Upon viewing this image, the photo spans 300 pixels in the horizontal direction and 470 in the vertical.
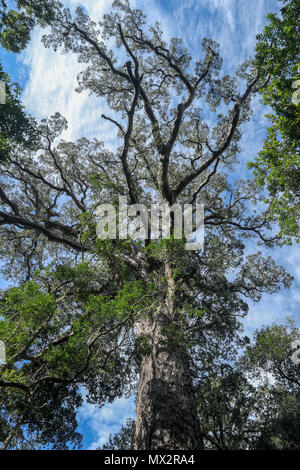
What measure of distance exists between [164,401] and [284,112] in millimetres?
6105

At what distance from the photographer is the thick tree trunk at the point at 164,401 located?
3.81 metres

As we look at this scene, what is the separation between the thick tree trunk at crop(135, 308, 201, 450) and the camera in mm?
3812

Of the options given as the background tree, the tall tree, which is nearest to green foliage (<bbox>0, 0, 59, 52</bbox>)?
the tall tree

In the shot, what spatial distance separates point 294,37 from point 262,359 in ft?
33.1

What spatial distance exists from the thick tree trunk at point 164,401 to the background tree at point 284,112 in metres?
3.77

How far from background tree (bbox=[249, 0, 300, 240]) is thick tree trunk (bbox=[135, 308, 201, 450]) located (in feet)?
12.4

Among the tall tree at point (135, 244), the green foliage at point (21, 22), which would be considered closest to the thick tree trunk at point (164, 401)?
the tall tree at point (135, 244)

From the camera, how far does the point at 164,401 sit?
14.1ft

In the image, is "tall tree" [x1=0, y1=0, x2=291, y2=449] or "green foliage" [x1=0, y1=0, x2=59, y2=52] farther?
"green foliage" [x1=0, y1=0, x2=59, y2=52]

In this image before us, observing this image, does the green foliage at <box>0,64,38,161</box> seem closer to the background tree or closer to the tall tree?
the tall tree

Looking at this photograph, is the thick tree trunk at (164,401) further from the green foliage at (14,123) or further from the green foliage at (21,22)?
the green foliage at (21,22)

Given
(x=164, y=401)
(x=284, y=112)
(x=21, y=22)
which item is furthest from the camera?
(x=21, y=22)

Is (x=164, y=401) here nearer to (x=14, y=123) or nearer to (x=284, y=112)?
(x=284, y=112)

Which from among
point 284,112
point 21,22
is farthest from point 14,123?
point 284,112
